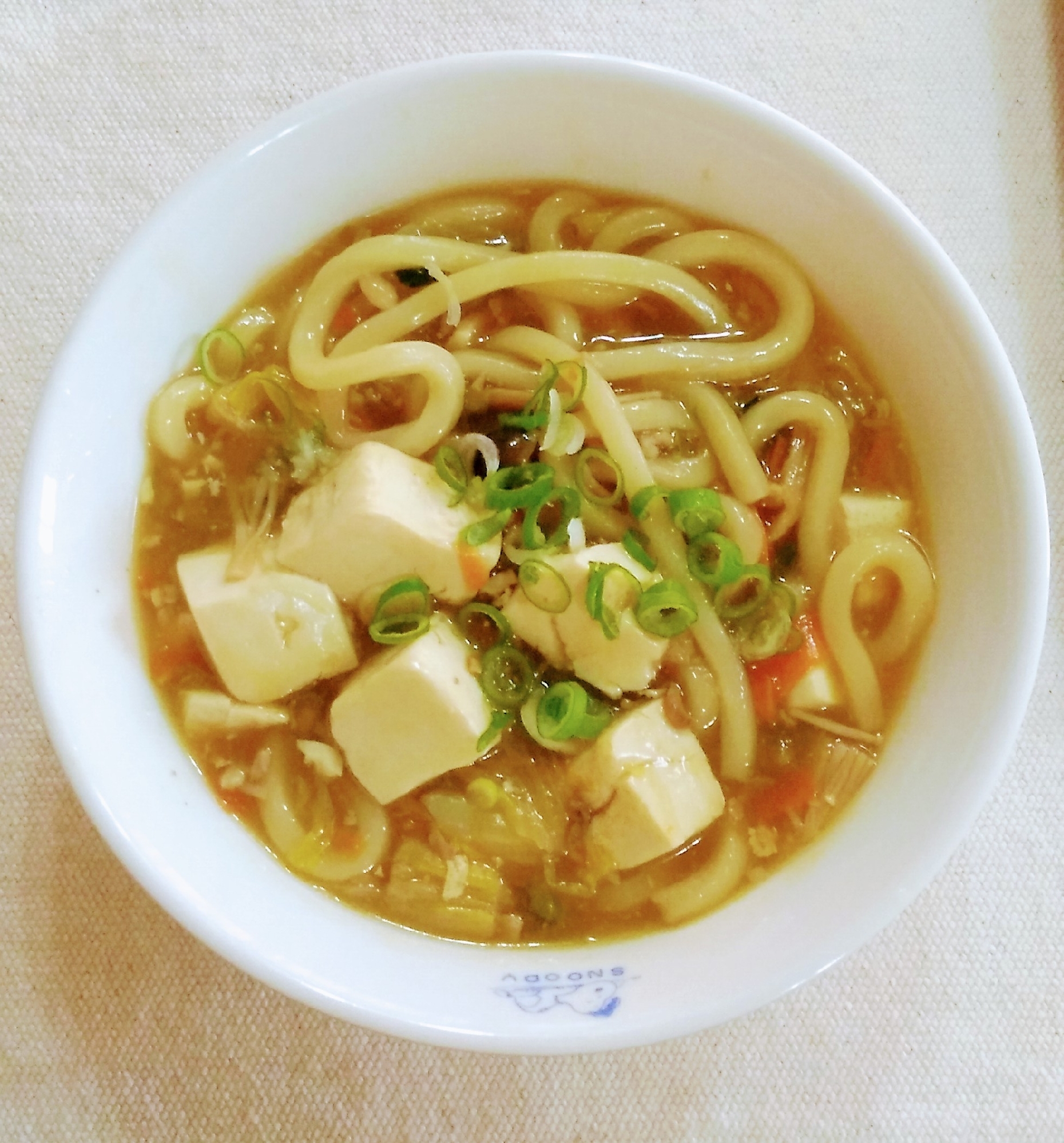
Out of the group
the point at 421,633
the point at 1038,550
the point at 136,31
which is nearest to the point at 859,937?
the point at 1038,550

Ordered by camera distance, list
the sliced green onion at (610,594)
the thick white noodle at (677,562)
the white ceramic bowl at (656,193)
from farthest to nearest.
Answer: the thick white noodle at (677,562), the sliced green onion at (610,594), the white ceramic bowl at (656,193)

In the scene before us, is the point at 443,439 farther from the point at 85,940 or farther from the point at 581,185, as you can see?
the point at 85,940

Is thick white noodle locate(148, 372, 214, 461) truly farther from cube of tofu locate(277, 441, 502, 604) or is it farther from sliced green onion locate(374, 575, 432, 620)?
sliced green onion locate(374, 575, 432, 620)

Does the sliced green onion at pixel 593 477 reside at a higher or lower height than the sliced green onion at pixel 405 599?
higher

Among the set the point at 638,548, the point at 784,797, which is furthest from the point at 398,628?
the point at 784,797

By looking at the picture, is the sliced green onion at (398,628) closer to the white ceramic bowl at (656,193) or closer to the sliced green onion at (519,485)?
the sliced green onion at (519,485)

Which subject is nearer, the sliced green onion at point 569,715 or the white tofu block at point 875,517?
the sliced green onion at point 569,715

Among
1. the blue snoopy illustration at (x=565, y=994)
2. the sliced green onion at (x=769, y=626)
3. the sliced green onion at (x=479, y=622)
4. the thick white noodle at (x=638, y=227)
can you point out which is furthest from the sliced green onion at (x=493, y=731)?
the thick white noodle at (x=638, y=227)
